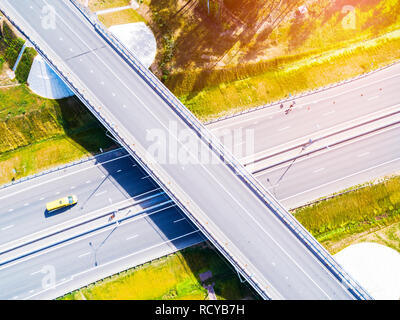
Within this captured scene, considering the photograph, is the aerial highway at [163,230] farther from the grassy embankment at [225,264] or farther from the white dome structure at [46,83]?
the white dome structure at [46,83]

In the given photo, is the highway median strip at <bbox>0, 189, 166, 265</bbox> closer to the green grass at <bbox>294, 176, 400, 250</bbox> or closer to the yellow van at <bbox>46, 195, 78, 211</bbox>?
the yellow van at <bbox>46, 195, 78, 211</bbox>

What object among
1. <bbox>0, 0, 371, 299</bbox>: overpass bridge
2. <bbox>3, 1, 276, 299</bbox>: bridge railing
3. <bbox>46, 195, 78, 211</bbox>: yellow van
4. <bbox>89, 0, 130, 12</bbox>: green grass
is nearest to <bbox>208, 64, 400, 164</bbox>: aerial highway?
<bbox>0, 0, 371, 299</bbox>: overpass bridge

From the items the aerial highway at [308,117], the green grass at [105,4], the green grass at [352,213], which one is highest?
the green grass at [105,4]

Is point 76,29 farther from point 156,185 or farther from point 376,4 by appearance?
point 376,4

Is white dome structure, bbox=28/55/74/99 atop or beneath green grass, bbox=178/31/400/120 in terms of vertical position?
atop

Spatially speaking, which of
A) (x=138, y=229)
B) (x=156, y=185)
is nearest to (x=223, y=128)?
(x=156, y=185)

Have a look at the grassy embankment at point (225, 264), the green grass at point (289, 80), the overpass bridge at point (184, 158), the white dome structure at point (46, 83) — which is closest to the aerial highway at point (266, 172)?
the green grass at point (289, 80)

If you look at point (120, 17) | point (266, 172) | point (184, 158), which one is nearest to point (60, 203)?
point (184, 158)

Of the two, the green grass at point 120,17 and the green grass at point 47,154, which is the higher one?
the green grass at point 120,17
